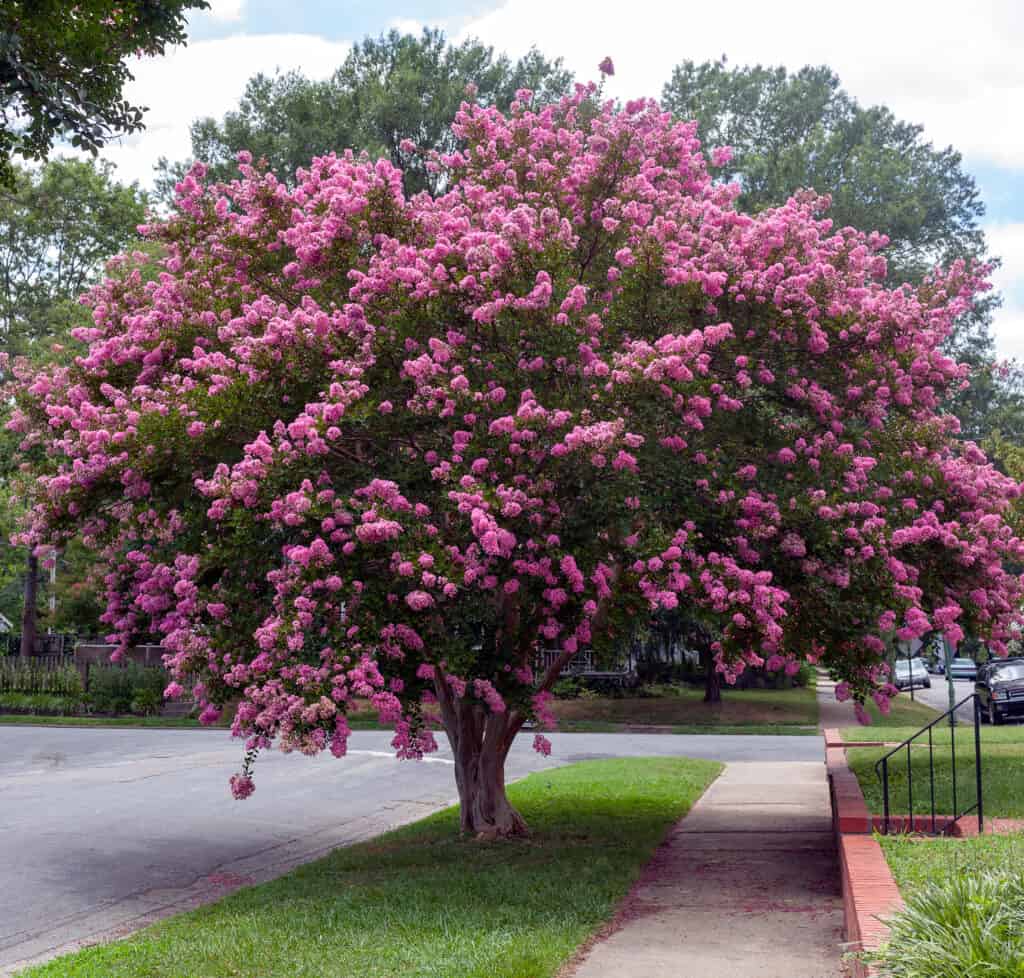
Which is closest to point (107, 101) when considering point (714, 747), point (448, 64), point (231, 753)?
point (231, 753)

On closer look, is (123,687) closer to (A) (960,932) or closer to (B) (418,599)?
(B) (418,599)

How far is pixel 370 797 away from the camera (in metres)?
17.2

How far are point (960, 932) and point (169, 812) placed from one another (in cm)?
1200

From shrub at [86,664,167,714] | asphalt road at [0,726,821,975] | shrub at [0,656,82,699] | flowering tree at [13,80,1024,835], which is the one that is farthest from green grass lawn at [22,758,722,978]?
shrub at [0,656,82,699]

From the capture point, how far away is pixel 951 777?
1367 cm

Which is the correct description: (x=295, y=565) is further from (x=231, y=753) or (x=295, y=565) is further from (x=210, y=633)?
(x=231, y=753)

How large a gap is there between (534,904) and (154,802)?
28.6 feet

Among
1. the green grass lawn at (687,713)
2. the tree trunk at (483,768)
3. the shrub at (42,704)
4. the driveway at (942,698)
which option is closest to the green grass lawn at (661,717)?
the green grass lawn at (687,713)

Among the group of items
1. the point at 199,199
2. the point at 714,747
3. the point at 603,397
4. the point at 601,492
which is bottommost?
the point at 714,747

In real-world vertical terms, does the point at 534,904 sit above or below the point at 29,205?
below

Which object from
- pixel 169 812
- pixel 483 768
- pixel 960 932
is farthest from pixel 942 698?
pixel 960 932

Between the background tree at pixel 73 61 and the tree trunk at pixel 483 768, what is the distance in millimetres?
6262

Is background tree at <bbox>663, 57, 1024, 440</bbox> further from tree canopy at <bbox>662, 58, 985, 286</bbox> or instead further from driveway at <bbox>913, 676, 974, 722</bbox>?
driveway at <bbox>913, 676, 974, 722</bbox>

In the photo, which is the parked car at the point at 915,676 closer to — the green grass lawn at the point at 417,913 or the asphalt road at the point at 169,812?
the asphalt road at the point at 169,812
